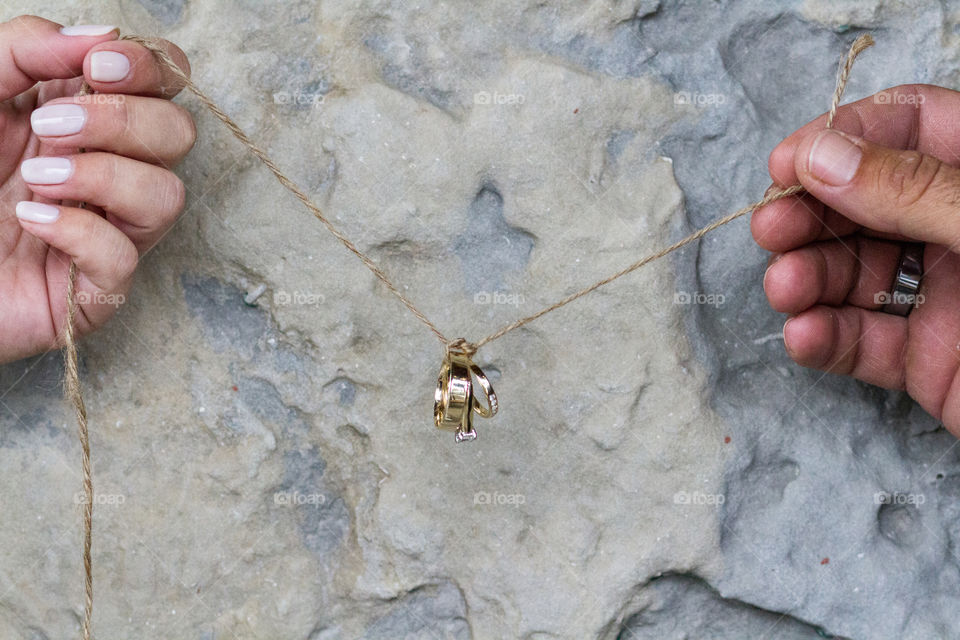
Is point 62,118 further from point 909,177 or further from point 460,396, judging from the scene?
point 909,177

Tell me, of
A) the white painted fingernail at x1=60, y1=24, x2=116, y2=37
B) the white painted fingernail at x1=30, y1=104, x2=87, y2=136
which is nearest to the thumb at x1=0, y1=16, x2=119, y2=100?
the white painted fingernail at x1=60, y1=24, x2=116, y2=37

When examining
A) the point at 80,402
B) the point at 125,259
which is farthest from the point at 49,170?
the point at 80,402

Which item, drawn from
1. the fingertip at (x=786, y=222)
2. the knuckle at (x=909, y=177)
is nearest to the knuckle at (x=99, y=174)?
the fingertip at (x=786, y=222)

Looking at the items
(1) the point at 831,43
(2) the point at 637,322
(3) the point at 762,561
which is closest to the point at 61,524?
(2) the point at 637,322

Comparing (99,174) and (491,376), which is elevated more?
(99,174)

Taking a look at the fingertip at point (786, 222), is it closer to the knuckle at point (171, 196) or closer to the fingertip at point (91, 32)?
the knuckle at point (171, 196)

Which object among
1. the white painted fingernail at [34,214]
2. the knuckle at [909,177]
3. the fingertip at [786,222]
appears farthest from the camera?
the fingertip at [786,222]

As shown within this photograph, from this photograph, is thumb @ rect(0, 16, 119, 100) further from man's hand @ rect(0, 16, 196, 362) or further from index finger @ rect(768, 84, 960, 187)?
index finger @ rect(768, 84, 960, 187)
